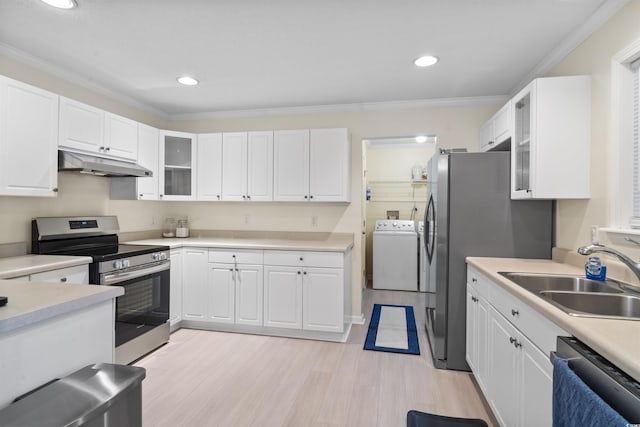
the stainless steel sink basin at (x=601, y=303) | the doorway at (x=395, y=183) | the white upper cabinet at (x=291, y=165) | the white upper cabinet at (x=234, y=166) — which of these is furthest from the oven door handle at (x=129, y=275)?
the doorway at (x=395, y=183)

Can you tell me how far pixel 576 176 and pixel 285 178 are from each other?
2504 millimetres

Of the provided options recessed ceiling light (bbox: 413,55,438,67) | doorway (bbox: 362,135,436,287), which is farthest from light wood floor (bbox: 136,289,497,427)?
doorway (bbox: 362,135,436,287)

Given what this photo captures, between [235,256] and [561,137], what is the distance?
2850 mm

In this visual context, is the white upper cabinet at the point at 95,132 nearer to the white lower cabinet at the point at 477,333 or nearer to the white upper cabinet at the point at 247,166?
the white upper cabinet at the point at 247,166

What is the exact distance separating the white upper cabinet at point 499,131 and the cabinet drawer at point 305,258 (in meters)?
1.69

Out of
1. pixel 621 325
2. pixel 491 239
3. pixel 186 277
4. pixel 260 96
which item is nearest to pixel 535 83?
pixel 491 239

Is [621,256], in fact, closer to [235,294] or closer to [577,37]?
[577,37]

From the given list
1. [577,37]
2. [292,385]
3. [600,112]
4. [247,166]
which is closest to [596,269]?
[600,112]

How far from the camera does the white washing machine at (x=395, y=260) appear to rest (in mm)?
5176

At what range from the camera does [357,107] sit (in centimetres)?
Result: 369

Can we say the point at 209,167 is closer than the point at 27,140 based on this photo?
No

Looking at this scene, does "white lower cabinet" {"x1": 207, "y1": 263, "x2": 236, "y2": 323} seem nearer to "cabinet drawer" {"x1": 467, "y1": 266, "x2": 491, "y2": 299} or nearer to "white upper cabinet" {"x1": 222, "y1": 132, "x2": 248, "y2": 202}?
"white upper cabinet" {"x1": 222, "y1": 132, "x2": 248, "y2": 202}

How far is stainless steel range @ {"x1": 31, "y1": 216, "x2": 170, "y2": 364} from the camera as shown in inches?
99.1

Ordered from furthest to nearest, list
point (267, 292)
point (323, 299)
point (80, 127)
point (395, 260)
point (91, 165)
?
point (395, 260) < point (267, 292) < point (323, 299) < point (80, 127) < point (91, 165)
